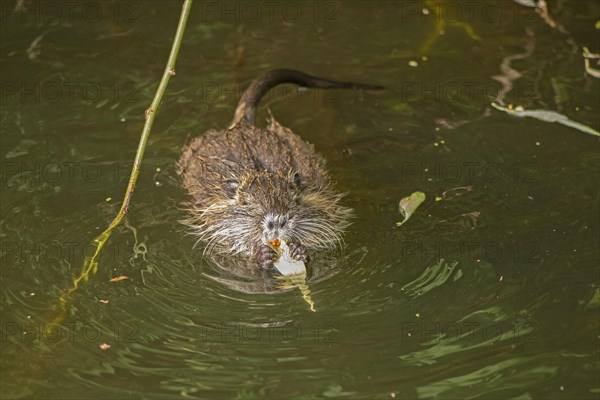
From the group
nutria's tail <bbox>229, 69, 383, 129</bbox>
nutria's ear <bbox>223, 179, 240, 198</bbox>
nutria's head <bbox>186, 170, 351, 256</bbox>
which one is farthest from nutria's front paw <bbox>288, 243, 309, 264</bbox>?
nutria's tail <bbox>229, 69, 383, 129</bbox>

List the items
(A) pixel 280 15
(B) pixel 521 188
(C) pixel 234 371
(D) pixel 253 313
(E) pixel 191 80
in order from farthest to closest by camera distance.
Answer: (A) pixel 280 15 → (E) pixel 191 80 → (B) pixel 521 188 → (D) pixel 253 313 → (C) pixel 234 371

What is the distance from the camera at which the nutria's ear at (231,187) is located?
6184 mm

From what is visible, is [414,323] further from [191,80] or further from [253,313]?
[191,80]

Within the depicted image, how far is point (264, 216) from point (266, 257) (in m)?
0.22

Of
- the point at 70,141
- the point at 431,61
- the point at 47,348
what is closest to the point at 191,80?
the point at 70,141

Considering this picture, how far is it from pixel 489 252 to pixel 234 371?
170 cm

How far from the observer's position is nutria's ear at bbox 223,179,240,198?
20.3 ft

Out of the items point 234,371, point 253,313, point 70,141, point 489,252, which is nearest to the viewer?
point 234,371

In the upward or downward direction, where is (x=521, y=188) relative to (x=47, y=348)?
upward

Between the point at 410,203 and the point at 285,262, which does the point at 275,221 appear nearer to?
the point at 285,262

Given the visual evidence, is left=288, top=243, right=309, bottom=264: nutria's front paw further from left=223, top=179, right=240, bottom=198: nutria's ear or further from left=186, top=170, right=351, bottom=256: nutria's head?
left=223, top=179, right=240, bottom=198: nutria's ear

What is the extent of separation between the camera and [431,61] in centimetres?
813

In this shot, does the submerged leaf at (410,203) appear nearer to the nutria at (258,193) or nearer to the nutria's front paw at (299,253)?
the nutria at (258,193)

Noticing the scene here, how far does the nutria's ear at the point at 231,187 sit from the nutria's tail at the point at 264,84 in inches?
32.9
